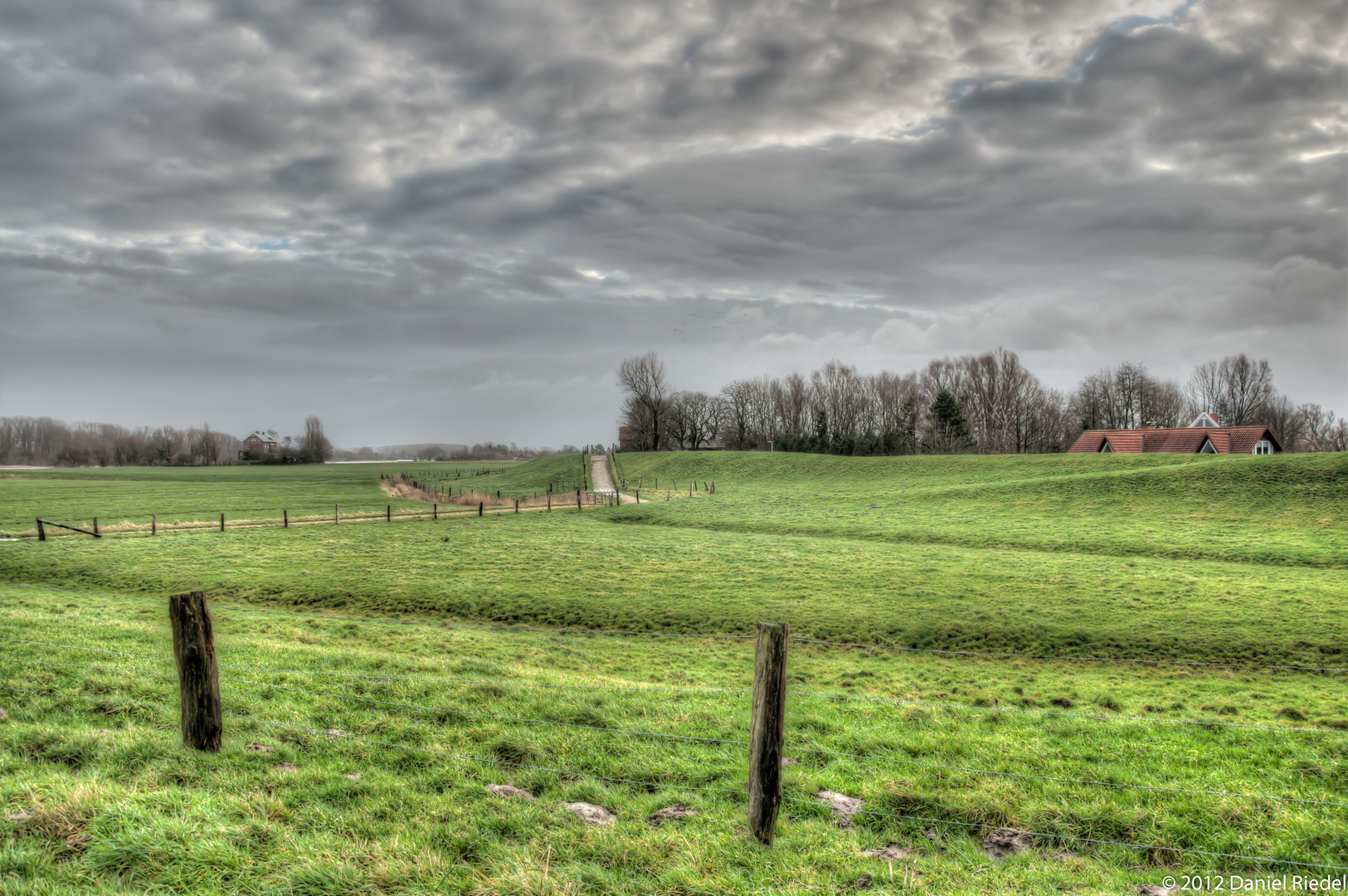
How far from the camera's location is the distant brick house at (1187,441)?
74938 millimetres

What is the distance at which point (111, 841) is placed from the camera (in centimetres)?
503

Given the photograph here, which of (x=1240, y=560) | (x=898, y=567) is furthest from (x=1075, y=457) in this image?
(x=898, y=567)

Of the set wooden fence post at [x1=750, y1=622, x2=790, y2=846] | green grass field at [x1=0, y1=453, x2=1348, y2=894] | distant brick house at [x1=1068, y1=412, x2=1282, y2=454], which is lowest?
green grass field at [x1=0, y1=453, x2=1348, y2=894]

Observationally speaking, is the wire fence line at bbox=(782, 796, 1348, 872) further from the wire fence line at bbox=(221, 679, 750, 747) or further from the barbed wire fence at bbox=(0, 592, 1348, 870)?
the wire fence line at bbox=(221, 679, 750, 747)

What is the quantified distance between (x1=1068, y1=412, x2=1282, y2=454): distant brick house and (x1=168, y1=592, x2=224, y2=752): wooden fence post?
287ft

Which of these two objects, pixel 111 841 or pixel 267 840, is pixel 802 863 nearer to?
pixel 267 840

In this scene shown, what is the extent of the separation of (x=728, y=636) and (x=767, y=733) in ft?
30.5

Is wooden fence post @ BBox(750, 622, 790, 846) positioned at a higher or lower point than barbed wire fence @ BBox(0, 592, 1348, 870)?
higher

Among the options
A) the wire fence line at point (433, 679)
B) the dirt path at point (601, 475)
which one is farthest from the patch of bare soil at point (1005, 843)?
the dirt path at point (601, 475)

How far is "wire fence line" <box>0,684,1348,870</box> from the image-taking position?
227 inches

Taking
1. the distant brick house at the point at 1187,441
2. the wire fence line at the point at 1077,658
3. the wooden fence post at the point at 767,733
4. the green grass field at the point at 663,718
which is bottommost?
the wire fence line at the point at 1077,658

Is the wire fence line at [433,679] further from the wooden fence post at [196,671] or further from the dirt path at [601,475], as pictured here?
the dirt path at [601,475]

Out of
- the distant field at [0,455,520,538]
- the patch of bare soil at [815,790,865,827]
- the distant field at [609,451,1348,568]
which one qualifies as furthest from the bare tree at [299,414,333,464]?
the patch of bare soil at [815,790,865,827]

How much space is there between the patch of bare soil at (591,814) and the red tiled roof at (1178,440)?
84.9 metres
